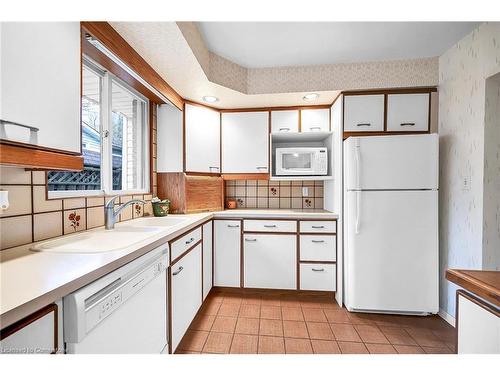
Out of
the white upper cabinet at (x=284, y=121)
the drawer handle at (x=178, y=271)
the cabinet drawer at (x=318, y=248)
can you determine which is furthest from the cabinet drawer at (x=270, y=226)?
the white upper cabinet at (x=284, y=121)

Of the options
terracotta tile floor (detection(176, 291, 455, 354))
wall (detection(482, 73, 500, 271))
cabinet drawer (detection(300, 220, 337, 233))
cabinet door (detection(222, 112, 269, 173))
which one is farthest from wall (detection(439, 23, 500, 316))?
cabinet door (detection(222, 112, 269, 173))

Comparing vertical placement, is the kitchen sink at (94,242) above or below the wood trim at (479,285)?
above

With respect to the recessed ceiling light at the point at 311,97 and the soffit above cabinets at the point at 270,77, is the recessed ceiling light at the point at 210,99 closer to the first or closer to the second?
the soffit above cabinets at the point at 270,77

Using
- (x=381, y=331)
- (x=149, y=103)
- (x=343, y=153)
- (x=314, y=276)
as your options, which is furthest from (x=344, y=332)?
Answer: (x=149, y=103)

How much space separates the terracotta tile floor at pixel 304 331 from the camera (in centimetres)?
166

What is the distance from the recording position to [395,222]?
2023 mm

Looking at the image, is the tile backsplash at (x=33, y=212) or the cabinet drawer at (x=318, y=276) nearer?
the tile backsplash at (x=33, y=212)

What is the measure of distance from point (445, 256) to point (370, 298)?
2.48ft

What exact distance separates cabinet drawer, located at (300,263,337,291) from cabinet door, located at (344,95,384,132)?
1395 mm

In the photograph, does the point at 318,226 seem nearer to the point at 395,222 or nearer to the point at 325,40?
the point at 395,222

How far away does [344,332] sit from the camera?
1.85 meters

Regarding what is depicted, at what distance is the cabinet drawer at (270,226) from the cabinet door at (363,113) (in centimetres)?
110

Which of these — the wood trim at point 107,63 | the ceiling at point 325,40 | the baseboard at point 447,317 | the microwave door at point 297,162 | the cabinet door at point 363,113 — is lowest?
the baseboard at point 447,317
